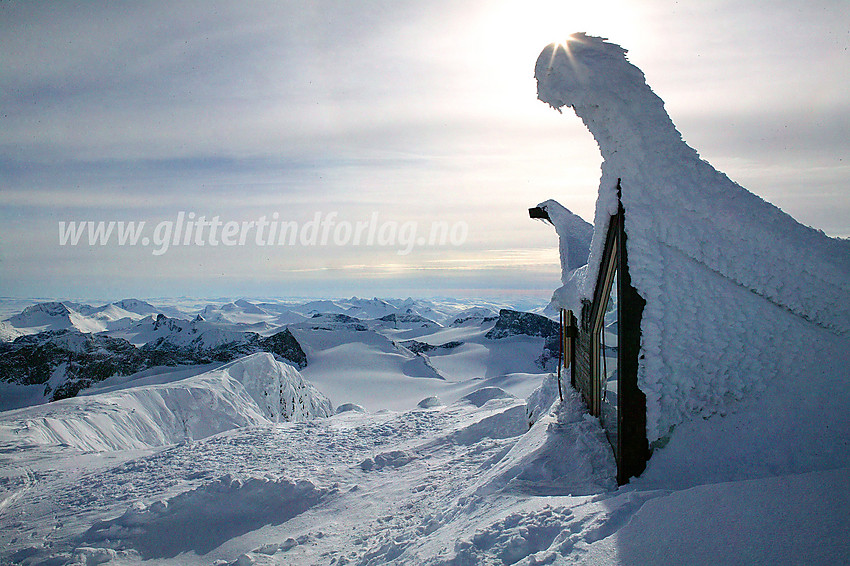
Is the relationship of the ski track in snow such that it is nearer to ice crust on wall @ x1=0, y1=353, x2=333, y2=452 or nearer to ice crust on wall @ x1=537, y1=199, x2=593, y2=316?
ice crust on wall @ x1=0, y1=353, x2=333, y2=452

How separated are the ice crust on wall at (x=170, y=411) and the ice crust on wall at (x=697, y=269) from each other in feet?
45.6

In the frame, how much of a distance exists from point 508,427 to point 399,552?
20.4ft

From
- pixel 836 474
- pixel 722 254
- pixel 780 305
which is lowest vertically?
pixel 836 474

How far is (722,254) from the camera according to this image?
4.40 meters

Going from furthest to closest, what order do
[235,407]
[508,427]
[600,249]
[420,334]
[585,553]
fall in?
[420,334] < [235,407] < [508,427] < [600,249] < [585,553]

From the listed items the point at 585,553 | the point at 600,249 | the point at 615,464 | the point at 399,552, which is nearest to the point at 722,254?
the point at 600,249

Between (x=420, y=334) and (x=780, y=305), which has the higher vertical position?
(x=780, y=305)

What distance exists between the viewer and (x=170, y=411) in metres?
16.5

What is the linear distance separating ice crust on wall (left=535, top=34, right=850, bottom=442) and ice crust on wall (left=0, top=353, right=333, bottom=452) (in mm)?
13908

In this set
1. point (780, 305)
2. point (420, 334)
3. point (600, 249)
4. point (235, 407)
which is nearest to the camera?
point (780, 305)

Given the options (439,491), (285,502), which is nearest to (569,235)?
(439,491)

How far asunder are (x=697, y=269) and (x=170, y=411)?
681 inches

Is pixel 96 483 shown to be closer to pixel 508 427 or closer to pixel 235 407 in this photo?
pixel 508 427

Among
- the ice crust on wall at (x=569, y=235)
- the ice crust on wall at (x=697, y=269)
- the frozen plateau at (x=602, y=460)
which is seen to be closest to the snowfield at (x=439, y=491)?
the frozen plateau at (x=602, y=460)
